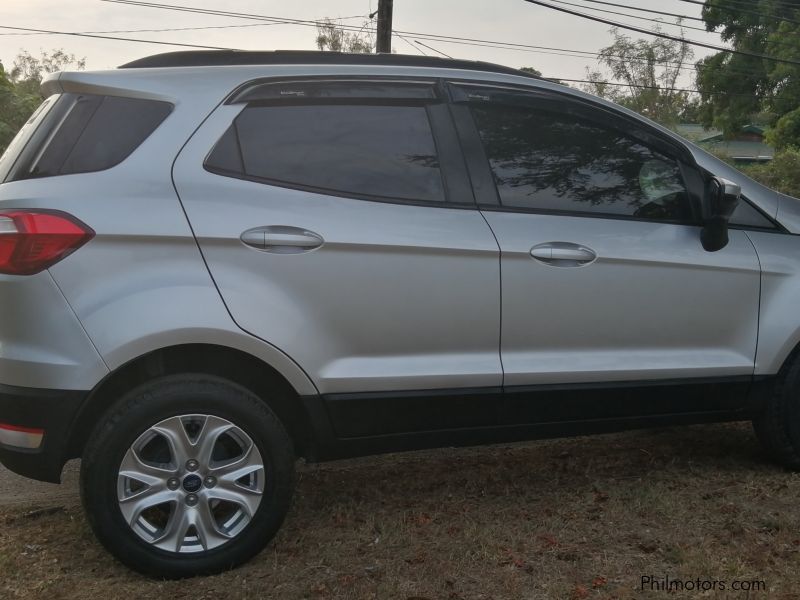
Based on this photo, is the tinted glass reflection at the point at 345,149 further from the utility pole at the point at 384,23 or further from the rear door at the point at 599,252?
the utility pole at the point at 384,23

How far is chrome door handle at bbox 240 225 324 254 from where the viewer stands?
3.23m

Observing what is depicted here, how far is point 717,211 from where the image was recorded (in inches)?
152

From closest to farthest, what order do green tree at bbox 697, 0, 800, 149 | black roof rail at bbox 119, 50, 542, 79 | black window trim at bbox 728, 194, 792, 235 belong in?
black roof rail at bbox 119, 50, 542, 79 → black window trim at bbox 728, 194, 792, 235 → green tree at bbox 697, 0, 800, 149

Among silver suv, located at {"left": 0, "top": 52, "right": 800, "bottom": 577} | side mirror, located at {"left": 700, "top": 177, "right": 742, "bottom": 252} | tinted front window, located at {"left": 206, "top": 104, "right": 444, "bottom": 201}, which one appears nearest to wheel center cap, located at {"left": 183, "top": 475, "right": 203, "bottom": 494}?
silver suv, located at {"left": 0, "top": 52, "right": 800, "bottom": 577}

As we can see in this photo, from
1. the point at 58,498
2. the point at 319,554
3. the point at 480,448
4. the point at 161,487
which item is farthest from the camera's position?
the point at 480,448

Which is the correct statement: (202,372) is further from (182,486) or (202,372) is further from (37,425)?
(37,425)

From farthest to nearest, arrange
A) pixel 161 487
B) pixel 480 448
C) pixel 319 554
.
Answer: pixel 480 448
pixel 319 554
pixel 161 487

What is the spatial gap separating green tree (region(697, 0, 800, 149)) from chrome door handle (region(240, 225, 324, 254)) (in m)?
33.4

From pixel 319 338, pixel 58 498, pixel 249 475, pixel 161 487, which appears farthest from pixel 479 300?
pixel 58 498

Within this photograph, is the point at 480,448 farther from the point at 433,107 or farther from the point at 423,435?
the point at 433,107

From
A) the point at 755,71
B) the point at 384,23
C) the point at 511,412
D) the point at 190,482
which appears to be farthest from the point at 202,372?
the point at 755,71

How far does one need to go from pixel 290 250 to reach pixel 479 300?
773mm

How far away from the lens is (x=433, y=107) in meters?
3.66

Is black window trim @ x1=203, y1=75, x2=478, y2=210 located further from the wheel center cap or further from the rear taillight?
the wheel center cap
